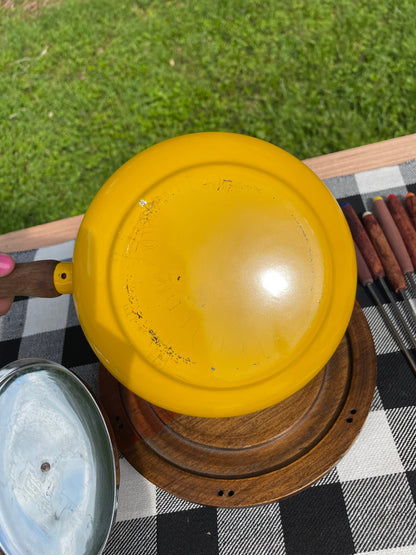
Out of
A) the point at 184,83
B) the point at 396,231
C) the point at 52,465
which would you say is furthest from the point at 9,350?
the point at 184,83

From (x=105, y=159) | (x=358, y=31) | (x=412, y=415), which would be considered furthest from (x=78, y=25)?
(x=412, y=415)

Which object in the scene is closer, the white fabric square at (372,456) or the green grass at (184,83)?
the white fabric square at (372,456)

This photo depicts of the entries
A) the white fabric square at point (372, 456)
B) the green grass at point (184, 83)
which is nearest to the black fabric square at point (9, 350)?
the white fabric square at point (372, 456)

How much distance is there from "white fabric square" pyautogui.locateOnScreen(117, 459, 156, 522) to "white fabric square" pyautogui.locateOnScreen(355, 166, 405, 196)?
0.59m

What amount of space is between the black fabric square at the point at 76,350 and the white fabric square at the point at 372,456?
41 cm

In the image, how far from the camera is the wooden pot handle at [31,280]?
0.57 m

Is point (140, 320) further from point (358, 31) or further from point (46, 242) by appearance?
point (358, 31)

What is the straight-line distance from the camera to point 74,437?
1.71ft

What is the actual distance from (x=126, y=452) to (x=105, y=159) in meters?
1.26

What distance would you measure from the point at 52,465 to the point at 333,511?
1.19 feet

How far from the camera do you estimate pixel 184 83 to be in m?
1.68

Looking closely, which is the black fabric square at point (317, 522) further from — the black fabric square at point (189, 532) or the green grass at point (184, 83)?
the green grass at point (184, 83)

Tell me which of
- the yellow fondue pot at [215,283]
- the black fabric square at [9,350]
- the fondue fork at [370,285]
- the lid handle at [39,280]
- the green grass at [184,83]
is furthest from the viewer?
the green grass at [184,83]

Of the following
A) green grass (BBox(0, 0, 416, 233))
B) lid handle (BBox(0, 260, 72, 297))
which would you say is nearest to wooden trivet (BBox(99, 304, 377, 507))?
lid handle (BBox(0, 260, 72, 297))
